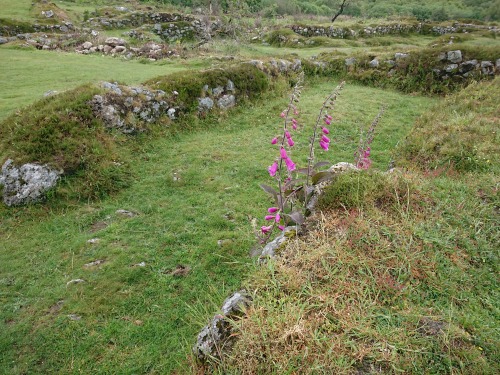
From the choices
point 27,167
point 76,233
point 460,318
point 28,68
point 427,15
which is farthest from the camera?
point 427,15

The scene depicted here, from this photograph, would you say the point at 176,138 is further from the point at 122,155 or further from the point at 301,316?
the point at 301,316

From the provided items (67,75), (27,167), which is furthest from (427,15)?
(27,167)

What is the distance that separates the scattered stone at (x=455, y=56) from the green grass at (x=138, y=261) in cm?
834

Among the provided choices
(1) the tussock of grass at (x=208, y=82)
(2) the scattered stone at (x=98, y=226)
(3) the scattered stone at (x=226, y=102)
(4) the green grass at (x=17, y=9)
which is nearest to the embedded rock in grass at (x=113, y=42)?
(4) the green grass at (x=17, y=9)

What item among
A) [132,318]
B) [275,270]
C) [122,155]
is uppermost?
[275,270]

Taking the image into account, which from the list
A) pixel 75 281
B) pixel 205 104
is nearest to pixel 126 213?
pixel 75 281

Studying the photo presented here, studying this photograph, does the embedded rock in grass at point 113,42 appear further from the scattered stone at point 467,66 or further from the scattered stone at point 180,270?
the scattered stone at point 180,270

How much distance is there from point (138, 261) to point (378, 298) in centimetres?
388

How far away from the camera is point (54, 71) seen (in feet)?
44.2

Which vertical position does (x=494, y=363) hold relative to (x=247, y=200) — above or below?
above

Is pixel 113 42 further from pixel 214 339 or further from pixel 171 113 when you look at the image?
pixel 214 339

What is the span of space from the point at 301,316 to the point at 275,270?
2.02 feet

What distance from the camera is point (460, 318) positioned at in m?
2.46

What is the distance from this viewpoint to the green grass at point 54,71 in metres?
10.7
